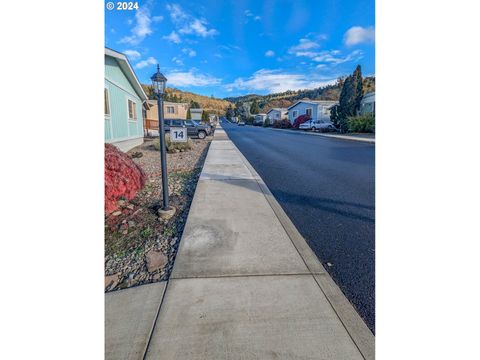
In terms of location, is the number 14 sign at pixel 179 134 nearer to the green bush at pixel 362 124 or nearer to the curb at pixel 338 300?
the curb at pixel 338 300

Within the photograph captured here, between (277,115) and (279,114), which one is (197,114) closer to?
(277,115)

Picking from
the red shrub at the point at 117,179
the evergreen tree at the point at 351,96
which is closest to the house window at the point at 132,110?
the red shrub at the point at 117,179

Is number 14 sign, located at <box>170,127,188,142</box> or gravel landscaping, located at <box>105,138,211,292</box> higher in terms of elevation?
number 14 sign, located at <box>170,127,188,142</box>

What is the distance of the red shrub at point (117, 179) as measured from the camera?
3.57 m

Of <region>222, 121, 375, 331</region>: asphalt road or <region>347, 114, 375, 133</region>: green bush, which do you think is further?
<region>347, 114, 375, 133</region>: green bush

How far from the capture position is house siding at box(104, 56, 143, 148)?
8.79 meters

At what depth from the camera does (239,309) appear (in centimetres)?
190

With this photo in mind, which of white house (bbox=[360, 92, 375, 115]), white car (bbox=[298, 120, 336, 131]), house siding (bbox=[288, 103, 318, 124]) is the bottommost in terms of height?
white car (bbox=[298, 120, 336, 131])

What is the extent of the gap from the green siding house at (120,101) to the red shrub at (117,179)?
17.6 ft

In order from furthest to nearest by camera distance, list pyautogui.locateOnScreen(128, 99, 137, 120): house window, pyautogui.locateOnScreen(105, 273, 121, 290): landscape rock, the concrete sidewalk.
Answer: pyautogui.locateOnScreen(128, 99, 137, 120): house window < pyautogui.locateOnScreen(105, 273, 121, 290): landscape rock < the concrete sidewalk

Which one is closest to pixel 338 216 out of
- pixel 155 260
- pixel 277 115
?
pixel 155 260

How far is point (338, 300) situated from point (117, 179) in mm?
3269

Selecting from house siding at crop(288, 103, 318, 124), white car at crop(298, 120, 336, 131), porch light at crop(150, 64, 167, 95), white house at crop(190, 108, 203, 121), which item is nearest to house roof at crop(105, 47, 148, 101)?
porch light at crop(150, 64, 167, 95)

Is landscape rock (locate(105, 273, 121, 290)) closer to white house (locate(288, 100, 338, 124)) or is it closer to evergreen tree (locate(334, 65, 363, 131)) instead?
evergreen tree (locate(334, 65, 363, 131))
